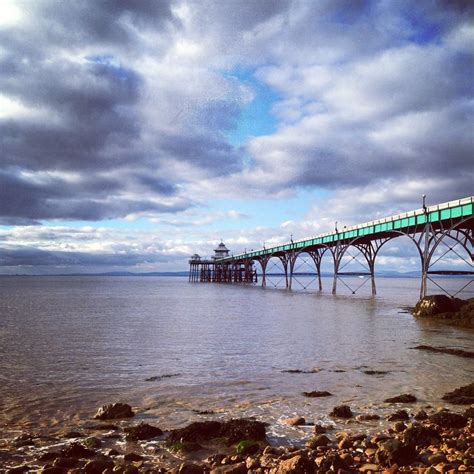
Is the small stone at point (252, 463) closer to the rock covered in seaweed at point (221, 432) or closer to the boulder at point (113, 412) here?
the rock covered in seaweed at point (221, 432)

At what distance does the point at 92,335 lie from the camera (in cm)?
2311

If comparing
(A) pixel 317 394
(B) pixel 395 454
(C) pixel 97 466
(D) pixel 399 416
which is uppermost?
(B) pixel 395 454

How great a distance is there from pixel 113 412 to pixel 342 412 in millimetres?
5136

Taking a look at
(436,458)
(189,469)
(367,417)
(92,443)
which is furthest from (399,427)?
Result: (92,443)

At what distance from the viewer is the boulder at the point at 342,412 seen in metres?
9.22

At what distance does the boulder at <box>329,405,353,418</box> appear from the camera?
922cm

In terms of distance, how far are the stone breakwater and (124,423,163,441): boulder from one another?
2 cm

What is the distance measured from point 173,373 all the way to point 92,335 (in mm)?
10870

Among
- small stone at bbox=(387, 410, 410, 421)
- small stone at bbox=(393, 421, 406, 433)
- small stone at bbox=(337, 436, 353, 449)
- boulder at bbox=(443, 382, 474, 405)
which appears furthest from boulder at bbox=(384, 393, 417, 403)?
small stone at bbox=(337, 436, 353, 449)

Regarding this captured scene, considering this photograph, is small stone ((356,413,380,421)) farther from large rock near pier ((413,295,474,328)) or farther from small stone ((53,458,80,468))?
large rock near pier ((413,295,474,328))

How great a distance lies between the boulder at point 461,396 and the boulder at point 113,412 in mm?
7864

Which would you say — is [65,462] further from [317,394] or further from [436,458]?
[317,394]

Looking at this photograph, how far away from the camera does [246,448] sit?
23.7 ft

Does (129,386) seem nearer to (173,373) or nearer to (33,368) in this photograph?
(173,373)
